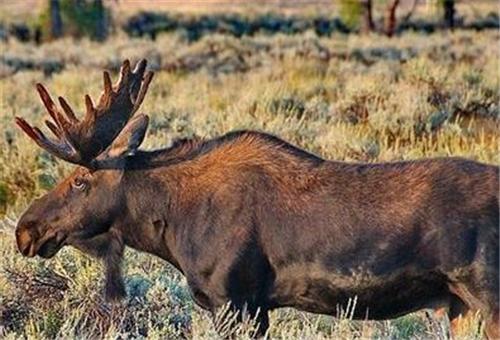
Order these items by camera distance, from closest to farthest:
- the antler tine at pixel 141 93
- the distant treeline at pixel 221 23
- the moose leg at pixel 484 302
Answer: the moose leg at pixel 484 302
the antler tine at pixel 141 93
the distant treeline at pixel 221 23

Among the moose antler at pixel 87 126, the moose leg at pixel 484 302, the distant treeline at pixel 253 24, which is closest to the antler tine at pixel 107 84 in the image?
the moose antler at pixel 87 126

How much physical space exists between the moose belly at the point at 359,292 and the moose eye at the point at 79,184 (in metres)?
1.25

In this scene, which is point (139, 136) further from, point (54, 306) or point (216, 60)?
point (216, 60)

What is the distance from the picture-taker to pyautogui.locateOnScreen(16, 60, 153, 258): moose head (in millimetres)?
6816

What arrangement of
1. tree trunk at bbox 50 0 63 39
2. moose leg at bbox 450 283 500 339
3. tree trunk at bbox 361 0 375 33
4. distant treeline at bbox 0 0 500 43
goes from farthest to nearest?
tree trunk at bbox 361 0 375 33 < distant treeline at bbox 0 0 500 43 < tree trunk at bbox 50 0 63 39 < moose leg at bbox 450 283 500 339

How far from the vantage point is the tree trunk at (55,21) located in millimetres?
38628

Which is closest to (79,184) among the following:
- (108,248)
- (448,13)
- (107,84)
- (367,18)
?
(108,248)

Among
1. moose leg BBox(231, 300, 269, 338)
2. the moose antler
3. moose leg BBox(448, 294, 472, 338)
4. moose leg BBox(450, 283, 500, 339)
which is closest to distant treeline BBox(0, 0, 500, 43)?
the moose antler

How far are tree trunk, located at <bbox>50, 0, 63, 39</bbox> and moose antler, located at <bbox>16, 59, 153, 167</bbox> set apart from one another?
1269 inches

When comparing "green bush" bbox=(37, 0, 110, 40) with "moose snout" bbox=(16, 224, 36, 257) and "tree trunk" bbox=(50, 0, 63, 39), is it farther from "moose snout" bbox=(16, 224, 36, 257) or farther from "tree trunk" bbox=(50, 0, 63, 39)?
"moose snout" bbox=(16, 224, 36, 257)

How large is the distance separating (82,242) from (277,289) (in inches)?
48.0

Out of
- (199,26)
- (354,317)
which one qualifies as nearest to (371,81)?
(354,317)

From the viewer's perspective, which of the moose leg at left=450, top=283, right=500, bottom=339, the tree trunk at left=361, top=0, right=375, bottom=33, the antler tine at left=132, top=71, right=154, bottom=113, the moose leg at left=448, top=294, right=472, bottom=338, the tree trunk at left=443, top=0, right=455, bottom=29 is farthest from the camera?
the tree trunk at left=443, top=0, right=455, bottom=29

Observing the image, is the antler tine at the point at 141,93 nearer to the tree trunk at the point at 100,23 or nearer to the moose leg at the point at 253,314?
the moose leg at the point at 253,314
